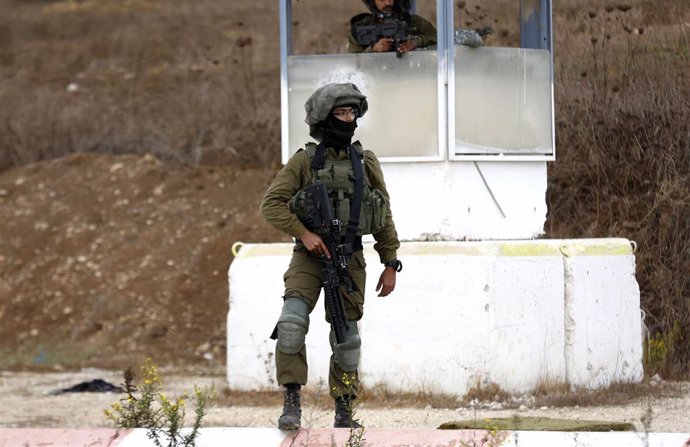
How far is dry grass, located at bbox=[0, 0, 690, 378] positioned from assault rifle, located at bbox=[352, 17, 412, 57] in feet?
3.82

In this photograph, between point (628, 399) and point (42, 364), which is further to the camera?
point (42, 364)

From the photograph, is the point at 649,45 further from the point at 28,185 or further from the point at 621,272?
the point at 28,185

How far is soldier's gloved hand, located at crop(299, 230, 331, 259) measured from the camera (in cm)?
662

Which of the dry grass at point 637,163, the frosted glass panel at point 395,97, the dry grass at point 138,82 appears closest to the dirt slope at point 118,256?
the dry grass at point 138,82

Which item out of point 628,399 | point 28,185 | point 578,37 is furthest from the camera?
point 28,185

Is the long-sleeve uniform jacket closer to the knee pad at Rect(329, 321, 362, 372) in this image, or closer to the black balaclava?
the black balaclava

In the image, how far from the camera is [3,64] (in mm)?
24594

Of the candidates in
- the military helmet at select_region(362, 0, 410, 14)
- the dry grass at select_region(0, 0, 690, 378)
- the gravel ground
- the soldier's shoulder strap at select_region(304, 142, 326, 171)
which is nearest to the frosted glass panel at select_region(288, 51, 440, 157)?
the military helmet at select_region(362, 0, 410, 14)

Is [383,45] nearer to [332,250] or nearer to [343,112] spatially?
[343,112]

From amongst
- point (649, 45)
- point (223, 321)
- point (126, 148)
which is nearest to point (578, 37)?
point (649, 45)

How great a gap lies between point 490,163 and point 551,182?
12.3ft

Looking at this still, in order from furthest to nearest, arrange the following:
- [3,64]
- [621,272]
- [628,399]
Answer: [3,64]
[621,272]
[628,399]

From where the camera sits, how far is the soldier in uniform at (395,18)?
384 inches

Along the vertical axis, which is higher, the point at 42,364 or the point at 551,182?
the point at 551,182
